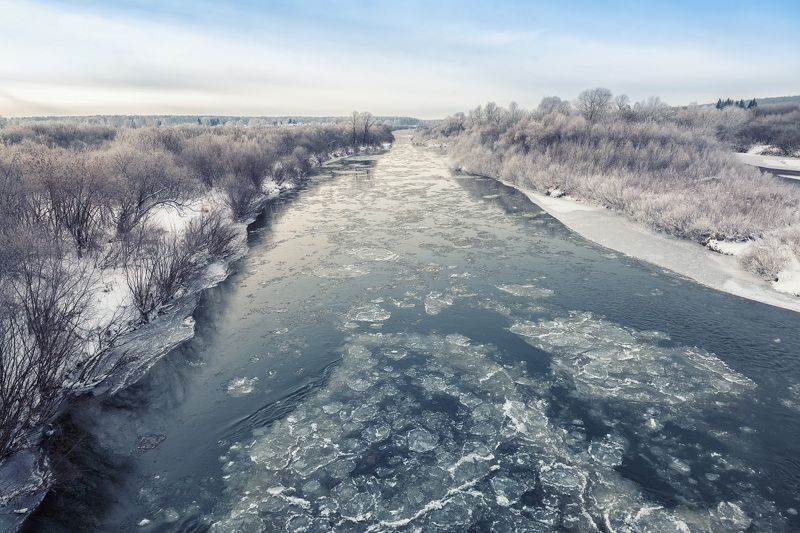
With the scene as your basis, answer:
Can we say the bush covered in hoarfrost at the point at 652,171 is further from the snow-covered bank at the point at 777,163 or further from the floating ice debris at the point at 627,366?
the floating ice debris at the point at 627,366

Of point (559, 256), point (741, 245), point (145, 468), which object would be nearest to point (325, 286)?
point (145, 468)

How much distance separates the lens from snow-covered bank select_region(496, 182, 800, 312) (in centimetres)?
1491

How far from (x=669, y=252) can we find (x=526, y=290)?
9.16 m

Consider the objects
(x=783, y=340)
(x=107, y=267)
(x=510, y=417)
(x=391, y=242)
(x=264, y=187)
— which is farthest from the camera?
(x=264, y=187)

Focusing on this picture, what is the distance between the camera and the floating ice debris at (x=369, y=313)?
1311 cm

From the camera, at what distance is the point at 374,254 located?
62.4 feet

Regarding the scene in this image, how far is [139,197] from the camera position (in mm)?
17766

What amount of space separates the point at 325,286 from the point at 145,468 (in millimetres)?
8722

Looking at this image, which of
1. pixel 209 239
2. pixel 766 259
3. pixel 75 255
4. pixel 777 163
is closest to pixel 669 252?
pixel 766 259

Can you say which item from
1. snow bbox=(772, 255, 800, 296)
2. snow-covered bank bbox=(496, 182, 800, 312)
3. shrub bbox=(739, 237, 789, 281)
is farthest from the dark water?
shrub bbox=(739, 237, 789, 281)

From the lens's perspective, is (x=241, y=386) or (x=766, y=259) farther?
(x=766, y=259)

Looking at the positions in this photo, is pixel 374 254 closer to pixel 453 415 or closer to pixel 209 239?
pixel 209 239

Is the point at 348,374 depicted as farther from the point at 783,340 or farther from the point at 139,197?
the point at 139,197

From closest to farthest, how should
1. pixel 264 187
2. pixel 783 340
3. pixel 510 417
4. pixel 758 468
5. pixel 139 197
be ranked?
pixel 758 468
pixel 510 417
pixel 783 340
pixel 139 197
pixel 264 187
